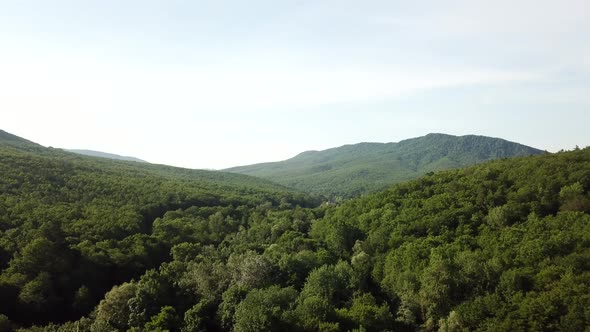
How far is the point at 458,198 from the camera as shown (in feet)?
231

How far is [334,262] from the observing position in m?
63.8

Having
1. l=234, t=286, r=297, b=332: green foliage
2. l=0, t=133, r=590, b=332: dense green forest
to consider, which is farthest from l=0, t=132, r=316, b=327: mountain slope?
l=234, t=286, r=297, b=332: green foliage

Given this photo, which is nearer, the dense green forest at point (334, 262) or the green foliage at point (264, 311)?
the green foliage at point (264, 311)

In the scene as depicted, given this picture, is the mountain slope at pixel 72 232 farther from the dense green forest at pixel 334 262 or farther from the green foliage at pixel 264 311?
the green foliage at pixel 264 311

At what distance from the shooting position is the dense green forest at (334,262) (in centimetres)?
4325

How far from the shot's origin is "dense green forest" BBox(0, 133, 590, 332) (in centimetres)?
4325

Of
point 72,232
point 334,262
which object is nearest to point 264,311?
point 334,262

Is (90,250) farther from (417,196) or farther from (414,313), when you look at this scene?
(417,196)

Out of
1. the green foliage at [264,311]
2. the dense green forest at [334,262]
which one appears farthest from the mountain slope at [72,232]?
the green foliage at [264,311]

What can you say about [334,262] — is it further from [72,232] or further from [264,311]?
[72,232]

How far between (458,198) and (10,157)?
9993 cm

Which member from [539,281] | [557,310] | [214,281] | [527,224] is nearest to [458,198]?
[527,224]

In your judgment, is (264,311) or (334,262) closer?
(264,311)

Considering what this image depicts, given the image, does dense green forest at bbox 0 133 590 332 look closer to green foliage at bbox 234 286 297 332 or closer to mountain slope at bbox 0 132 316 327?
green foliage at bbox 234 286 297 332
